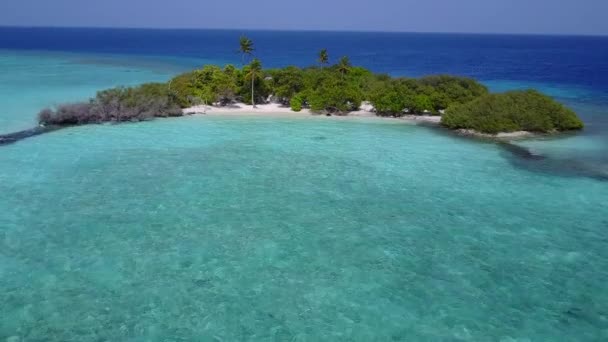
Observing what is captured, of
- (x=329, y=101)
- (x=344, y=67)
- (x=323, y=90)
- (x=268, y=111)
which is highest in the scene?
(x=344, y=67)

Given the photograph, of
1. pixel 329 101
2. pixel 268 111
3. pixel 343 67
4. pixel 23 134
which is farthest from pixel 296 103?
pixel 23 134

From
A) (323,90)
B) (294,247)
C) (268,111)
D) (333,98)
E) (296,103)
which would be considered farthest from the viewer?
(268,111)

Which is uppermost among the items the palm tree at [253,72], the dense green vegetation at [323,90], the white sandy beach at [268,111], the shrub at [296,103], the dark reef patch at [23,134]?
the palm tree at [253,72]

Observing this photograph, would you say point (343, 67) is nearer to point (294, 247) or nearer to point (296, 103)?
point (296, 103)

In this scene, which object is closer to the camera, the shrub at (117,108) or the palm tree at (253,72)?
the shrub at (117,108)

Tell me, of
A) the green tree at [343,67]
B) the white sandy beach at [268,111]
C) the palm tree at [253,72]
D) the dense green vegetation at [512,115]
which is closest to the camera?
the dense green vegetation at [512,115]

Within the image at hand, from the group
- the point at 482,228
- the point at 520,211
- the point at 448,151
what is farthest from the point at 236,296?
the point at 448,151

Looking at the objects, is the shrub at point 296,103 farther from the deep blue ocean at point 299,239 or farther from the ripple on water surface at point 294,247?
the ripple on water surface at point 294,247

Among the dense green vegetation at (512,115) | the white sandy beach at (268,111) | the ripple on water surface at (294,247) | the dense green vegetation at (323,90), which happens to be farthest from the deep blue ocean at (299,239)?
the dense green vegetation at (323,90)
